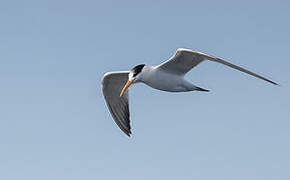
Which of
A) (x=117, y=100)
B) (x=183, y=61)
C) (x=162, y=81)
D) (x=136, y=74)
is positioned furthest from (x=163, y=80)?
(x=117, y=100)

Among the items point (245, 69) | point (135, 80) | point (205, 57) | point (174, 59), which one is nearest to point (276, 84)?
point (245, 69)

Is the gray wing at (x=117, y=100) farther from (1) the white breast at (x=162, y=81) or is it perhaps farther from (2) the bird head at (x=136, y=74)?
(1) the white breast at (x=162, y=81)

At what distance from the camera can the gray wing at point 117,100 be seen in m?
20.5

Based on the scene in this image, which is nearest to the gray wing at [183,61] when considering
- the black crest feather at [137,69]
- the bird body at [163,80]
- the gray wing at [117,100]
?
the bird body at [163,80]

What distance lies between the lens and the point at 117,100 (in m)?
21.0

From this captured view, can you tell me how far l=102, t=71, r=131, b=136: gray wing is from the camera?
67.3ft

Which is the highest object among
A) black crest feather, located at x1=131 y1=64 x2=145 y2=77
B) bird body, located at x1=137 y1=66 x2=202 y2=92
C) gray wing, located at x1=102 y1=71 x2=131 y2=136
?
black crest feather, located at x1=131 y1=64 x2=145 y2=77

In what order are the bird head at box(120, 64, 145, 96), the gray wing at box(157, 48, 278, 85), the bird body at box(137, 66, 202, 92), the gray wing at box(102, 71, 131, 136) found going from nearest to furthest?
the gray wing at box(157, 48, 278, 85) < the bird body at box(137, 66, 202, 92) < the bird head at box(120, 64, 145, 96) < the gray wing at box(102, 71, 131, 136)

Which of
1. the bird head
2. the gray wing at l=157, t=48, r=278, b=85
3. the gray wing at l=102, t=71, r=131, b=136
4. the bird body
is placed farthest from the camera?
the gray wing at l=102, t=71, r=131, b=136

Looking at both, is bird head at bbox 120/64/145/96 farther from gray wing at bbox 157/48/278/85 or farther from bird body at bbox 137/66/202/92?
gray wing at bbox 157/48/278/85

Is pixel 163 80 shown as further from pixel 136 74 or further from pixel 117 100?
pixel 117 100

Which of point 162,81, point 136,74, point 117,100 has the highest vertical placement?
point 136,74

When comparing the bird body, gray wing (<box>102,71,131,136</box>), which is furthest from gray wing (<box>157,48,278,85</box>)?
gray wing (<box>102,71,131,136</box>)

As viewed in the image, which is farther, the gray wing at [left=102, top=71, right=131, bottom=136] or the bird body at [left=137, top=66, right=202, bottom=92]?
the gray wing at [left=102, top=71, right=131, bottom=136]
